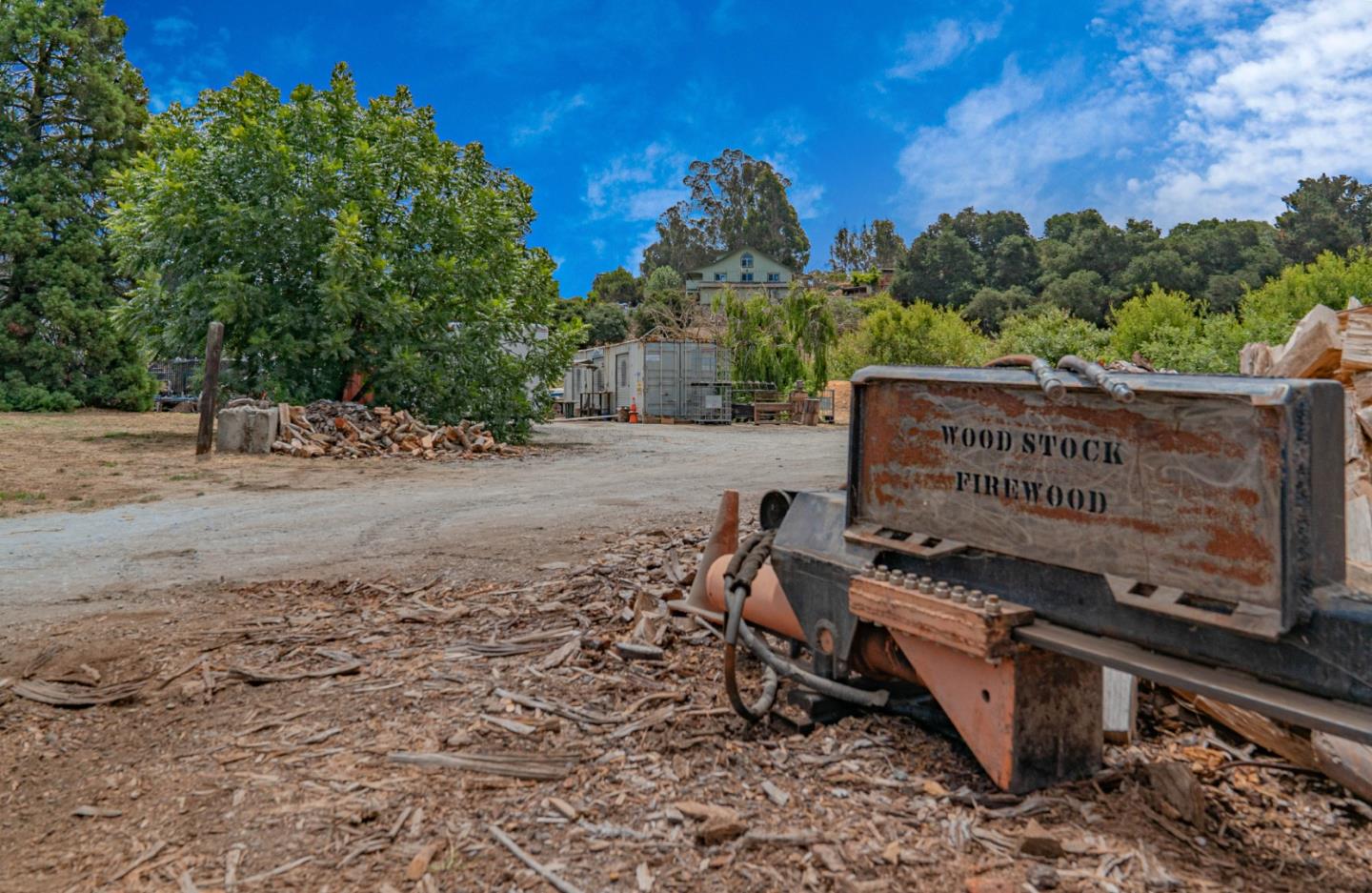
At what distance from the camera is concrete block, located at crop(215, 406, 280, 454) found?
50.4 feet

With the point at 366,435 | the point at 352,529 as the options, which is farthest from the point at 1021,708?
the point at 366,435

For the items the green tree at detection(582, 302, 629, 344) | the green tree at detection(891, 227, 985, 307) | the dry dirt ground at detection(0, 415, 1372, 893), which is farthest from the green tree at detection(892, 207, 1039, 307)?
the dry dirt ground at detection(0, 415, 1372, 893)

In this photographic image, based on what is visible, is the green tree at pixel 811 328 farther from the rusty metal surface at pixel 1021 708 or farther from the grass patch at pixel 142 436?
the rusty metal surface at pixel 1021 708

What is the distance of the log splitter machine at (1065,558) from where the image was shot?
2.06 metres

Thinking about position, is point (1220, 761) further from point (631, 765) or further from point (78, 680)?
point (78, 680)

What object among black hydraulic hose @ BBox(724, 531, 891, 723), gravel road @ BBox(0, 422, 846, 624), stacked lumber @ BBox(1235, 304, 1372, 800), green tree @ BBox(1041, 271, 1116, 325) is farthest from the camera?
green tree @ BBox(1041, 271, 1116, 325)

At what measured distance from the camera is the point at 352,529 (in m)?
8.24

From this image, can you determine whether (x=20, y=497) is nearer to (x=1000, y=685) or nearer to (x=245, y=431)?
(x=245, y=431)

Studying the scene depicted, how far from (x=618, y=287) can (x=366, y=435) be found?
64.6 m

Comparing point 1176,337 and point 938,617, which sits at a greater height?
point 1176,337

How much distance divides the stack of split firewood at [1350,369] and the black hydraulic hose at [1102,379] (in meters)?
2.31

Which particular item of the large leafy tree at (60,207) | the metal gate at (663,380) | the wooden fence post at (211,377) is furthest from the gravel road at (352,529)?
the metal gate at (663,380)

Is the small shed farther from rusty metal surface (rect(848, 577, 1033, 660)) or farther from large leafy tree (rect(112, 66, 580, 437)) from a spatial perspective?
rusty metal surface (rect(848, 577, 1033, 660))

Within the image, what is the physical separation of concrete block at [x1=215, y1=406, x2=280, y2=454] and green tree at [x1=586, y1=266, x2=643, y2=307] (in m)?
64.7
